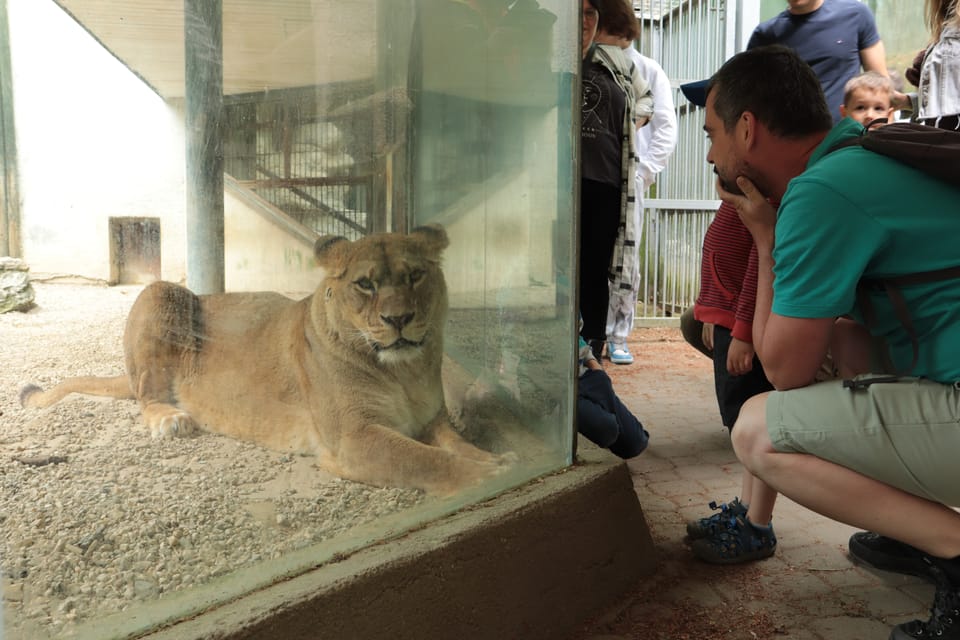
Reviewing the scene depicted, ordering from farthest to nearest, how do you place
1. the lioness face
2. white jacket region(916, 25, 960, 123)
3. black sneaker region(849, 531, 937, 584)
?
white jacket region(916, 25, 960, 123) → black sneaker region(849, 531, 937, 584) → the lioness face

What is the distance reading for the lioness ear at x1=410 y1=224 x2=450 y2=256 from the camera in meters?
2.26

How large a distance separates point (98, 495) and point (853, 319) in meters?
2.05

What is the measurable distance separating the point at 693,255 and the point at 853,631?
6506mm

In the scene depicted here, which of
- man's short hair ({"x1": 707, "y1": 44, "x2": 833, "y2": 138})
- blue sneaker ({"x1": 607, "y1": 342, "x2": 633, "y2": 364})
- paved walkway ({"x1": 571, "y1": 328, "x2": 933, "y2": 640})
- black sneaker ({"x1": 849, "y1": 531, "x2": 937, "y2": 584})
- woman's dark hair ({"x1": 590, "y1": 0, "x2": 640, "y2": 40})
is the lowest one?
paved walkway ({"x1": 571, "y1": 328, "x2": 933, "y2": 640})

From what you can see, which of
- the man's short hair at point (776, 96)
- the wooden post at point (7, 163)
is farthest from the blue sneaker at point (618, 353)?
the wooden post at point (7, 163)

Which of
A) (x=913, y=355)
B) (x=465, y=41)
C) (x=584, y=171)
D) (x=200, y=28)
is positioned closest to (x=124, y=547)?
(x=200, y=28)

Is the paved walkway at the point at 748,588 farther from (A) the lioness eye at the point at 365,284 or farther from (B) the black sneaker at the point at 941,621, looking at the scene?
(A) the lioness eye at the point at 365,284

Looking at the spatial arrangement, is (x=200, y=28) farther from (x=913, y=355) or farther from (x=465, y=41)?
(x=913, y=355)

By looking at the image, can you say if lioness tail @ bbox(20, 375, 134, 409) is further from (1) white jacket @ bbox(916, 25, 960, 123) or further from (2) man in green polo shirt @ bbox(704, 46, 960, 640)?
(1) white jacket @ bbox(916, 25, 960, 123)

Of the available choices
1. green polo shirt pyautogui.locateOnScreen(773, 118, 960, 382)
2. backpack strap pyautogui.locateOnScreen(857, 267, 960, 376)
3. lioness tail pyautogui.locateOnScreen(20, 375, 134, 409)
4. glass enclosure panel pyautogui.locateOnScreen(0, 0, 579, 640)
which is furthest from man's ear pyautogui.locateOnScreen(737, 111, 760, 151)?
lioness tail pyautogui.locateOnScreen(20, 375, 134, 409)

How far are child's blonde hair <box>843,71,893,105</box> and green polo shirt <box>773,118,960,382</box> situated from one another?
2823 millimetres

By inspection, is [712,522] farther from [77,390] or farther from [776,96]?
[77,390]

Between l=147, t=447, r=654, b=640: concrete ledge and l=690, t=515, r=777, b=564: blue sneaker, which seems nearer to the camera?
l=147, t=447, r=654, b=640: concrete ledge

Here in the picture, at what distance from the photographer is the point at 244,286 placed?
6.30ft
